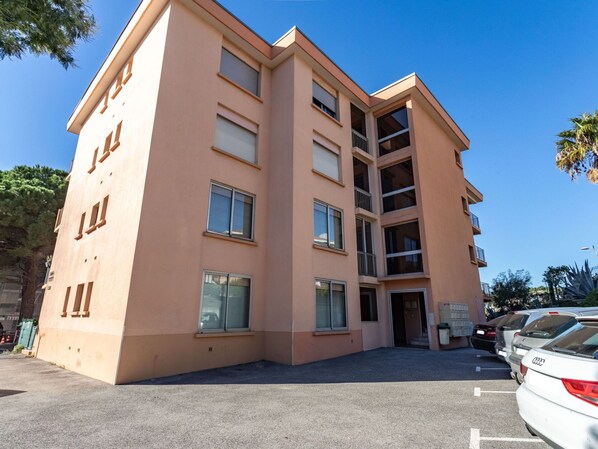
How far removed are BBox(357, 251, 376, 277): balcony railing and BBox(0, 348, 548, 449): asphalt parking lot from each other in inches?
231

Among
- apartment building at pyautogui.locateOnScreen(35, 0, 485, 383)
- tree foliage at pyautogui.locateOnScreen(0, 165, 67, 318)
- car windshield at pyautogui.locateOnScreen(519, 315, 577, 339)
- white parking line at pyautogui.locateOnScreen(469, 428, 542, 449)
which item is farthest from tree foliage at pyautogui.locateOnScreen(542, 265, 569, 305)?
tree foliage at pyautogui.locateOnScreen(0, 165, 67, 318)

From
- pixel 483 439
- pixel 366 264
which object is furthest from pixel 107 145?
pixel 483 439

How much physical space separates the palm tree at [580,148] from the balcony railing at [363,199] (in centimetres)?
977

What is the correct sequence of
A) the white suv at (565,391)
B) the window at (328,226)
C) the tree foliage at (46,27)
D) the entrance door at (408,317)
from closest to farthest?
the white suv at (565,391) < the tree foliage at (46,27) < the window at (328,226) < the entrance door at (408,317)

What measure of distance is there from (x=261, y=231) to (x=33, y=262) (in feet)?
68.4

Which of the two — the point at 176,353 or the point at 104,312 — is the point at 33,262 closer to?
the point at 104,312

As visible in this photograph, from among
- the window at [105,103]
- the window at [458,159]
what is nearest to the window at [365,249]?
the window at [458,159]

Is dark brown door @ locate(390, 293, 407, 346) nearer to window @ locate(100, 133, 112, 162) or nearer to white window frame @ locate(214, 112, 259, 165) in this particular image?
white window frame @ locate(214, 112, 259, 165)

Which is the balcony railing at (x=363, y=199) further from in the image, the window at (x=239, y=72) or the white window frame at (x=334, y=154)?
the window at (x=239, y=72)

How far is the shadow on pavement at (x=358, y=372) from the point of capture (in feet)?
26.4

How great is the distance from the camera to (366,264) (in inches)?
596

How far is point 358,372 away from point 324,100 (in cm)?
1177

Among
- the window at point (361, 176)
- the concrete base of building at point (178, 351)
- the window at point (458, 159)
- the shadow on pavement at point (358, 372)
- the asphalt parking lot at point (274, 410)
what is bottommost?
the asphalt parking lot at point (274, 410)

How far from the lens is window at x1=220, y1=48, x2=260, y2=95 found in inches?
496
